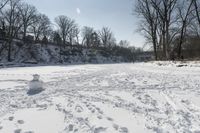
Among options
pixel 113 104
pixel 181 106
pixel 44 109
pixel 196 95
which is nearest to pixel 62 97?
pixel 44 109

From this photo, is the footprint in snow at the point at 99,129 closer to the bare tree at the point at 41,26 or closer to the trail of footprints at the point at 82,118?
the trail of footprints at the point at 82,118

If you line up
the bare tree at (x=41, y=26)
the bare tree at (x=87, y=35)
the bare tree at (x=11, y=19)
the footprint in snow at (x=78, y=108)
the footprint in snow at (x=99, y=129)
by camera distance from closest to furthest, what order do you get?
1. the footprint in snow at (x=99, y=129)
2. the footprint in snow at (x=78, y=108)
3. the bare tree at (x=11, y=19)
4. the bare tree at (x=41, y=26)
5. the bare tree at (x=87, y=35)

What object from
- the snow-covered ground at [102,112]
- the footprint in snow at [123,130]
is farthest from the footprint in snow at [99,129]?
the footprint in snow at [123,130]

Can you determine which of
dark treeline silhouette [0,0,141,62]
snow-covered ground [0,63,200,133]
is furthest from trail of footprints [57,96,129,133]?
dark treeline silhouette [0,0,141,62]

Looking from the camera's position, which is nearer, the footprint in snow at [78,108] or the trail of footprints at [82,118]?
→ the trail of footprints at [82,118]

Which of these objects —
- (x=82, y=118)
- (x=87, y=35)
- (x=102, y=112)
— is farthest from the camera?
(x=87, y=35)

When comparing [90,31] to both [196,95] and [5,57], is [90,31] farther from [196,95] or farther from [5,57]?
[196,95]

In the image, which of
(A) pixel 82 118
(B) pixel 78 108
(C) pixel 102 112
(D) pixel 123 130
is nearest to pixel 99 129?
(D) pixel 123 130

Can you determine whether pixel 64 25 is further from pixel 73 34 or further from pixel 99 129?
pixel 99 129

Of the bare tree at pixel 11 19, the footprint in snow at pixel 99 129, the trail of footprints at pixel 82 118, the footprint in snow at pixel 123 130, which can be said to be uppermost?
the bare tree at pixel 11 19

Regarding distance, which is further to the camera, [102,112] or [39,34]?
[39,34]

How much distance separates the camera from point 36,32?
67.6 m

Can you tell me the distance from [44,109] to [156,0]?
29131mm

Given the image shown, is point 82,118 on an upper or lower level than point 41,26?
lower
